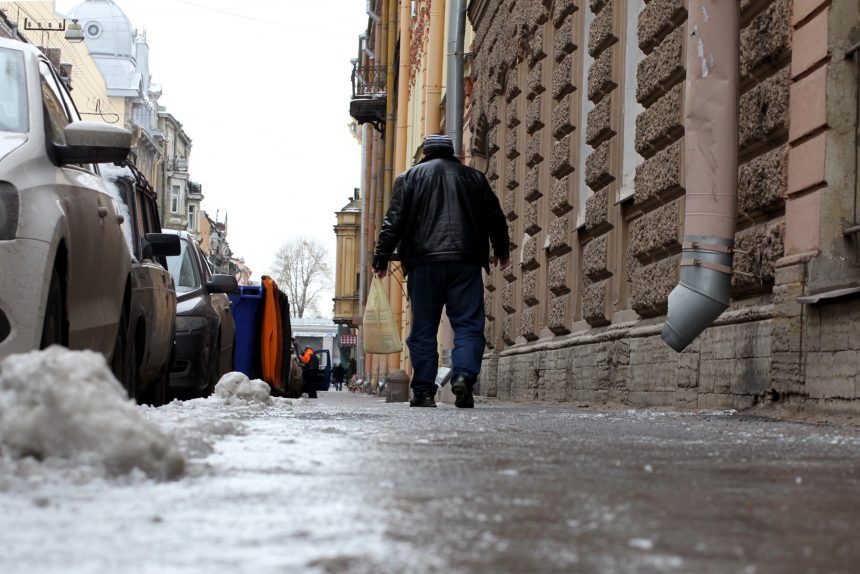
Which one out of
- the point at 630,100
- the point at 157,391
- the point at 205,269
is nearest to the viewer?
the point at 157,391

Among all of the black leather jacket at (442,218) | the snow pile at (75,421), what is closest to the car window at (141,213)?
the black leather jacket at (442,218)

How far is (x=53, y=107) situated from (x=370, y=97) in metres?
37.0

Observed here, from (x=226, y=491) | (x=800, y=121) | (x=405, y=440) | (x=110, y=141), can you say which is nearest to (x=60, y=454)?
(x=226, y=491)

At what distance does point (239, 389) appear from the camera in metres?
8.97

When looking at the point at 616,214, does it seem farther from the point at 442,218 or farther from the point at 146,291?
the point at 146,291

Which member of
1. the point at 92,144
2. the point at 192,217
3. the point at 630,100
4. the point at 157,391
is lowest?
the point at 157,391

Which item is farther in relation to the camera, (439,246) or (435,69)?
(435,69)

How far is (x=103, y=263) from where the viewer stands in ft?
22.7

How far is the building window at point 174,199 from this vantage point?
351ft

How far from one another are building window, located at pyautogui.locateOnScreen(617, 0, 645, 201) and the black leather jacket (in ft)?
4.71

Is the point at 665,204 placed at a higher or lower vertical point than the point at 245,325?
higher

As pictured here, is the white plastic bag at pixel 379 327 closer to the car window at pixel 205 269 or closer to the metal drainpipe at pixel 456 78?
the metal drainpipe at pixel 456 78

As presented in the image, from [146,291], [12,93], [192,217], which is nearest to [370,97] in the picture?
[146,291]

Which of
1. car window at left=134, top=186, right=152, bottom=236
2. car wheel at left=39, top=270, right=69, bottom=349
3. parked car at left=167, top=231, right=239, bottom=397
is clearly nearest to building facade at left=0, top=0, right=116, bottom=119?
parked car at left=167, top=231, right=239, bottom=397
